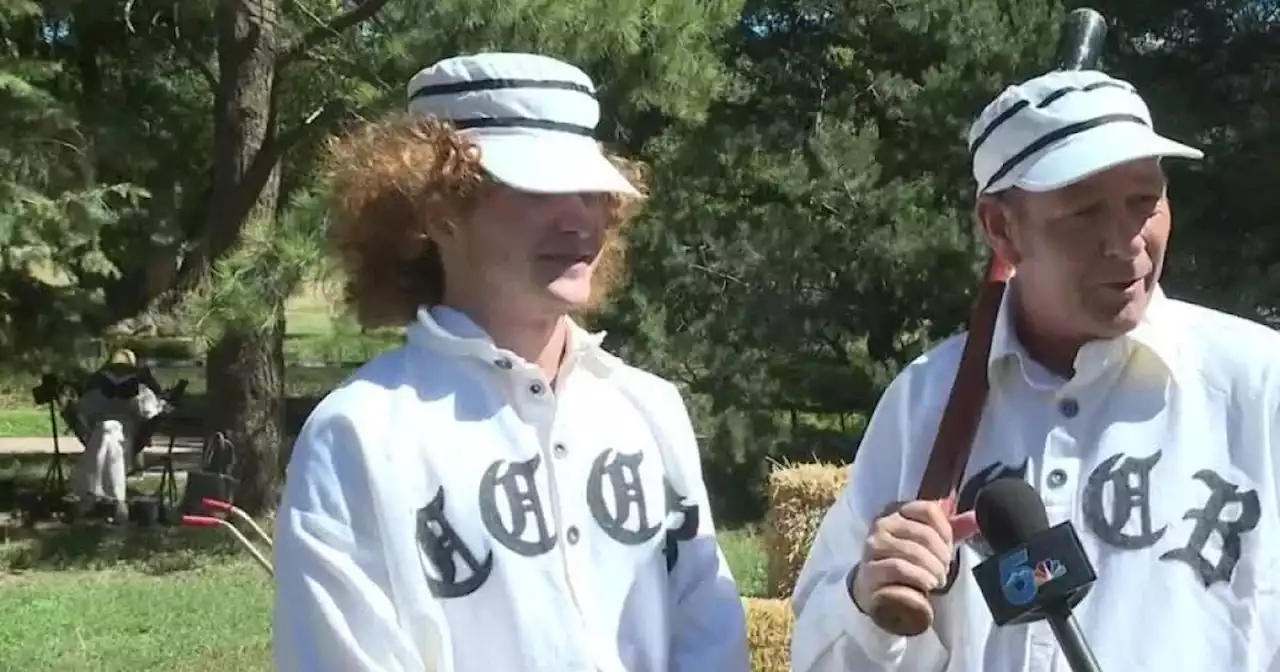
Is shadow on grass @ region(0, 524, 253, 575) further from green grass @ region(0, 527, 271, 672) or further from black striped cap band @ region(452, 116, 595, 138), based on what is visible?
black striped cap band @ region(452, 116, 595, 138)

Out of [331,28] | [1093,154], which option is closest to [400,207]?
[1093,154]

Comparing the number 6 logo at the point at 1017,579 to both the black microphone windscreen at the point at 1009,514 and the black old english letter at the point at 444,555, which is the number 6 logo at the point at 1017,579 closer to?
the black microphone windscreen at the point at 1009,514

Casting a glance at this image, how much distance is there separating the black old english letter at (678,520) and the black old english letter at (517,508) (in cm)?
22

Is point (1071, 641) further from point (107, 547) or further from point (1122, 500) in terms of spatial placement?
point (107, 547)

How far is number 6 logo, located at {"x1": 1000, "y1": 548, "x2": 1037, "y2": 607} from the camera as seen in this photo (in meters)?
1.74

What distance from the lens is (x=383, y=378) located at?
7.51 feet

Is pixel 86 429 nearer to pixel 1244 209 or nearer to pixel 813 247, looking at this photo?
pixel 813 247

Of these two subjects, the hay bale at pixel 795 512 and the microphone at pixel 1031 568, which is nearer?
the microphone at pixel 1031 568

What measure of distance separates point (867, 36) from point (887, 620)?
12.0 m

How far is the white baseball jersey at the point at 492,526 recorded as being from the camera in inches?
84.4

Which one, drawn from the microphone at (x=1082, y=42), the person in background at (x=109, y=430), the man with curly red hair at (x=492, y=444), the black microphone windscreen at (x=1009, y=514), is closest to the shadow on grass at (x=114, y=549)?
the person in background at (x=109, y=430)

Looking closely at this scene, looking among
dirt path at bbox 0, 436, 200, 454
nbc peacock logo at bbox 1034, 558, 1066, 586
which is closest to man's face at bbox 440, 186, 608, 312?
nbc peacock logo at bbox 1034, 558, 1066, 586

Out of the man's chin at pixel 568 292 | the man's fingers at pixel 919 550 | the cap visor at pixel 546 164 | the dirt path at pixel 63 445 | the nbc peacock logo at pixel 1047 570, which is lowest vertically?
the dirt path at pixel 63 445

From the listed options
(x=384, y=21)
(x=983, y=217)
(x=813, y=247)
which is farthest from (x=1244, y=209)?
(x=983, y=217)
